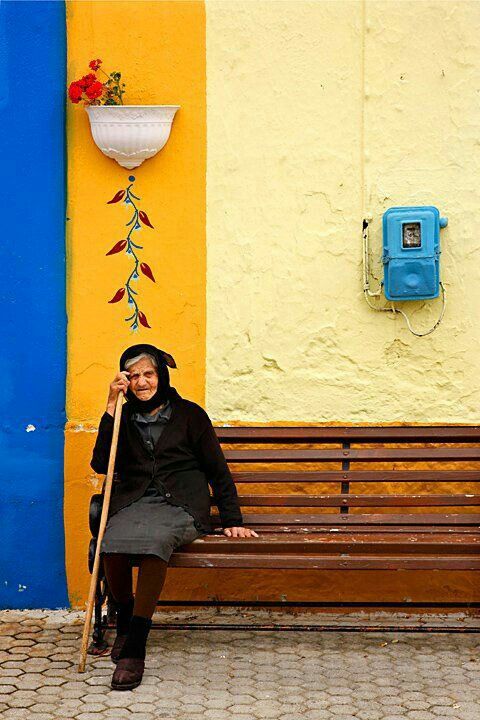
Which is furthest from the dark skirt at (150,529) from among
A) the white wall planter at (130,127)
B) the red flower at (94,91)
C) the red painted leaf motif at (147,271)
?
the red flower at (94,91)

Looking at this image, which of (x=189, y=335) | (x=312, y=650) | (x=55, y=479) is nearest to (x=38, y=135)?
(x=189, y=335)

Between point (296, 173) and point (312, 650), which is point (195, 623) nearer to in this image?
point (312, 650)

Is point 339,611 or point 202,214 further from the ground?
point 202,214

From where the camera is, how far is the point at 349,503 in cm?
551

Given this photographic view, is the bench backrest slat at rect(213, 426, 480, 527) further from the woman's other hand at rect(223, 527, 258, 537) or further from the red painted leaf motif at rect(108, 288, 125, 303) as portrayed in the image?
the red painted leaf motif at rect(108, 288, 125, 303)

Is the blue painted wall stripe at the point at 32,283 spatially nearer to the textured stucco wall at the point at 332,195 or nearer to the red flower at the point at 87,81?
the red flower at the point at 87,81

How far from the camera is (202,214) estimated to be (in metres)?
5.79

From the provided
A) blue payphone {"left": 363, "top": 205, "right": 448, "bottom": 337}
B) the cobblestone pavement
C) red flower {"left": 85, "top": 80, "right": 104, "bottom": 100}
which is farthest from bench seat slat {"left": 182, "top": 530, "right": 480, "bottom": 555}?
red flower {"left": 85, "top": 80, "right": 104, "bottom": 100}

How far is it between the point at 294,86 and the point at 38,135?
1.29 metres

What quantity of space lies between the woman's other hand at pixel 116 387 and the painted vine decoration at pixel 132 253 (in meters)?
0.60

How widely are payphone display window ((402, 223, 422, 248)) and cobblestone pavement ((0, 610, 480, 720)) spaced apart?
186 centimetres

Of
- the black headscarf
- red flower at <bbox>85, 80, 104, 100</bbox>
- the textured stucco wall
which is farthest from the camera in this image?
the textured stucco wall

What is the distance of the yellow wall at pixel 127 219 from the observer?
18.9 ft

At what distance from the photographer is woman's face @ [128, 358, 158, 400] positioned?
5273 millimetres
